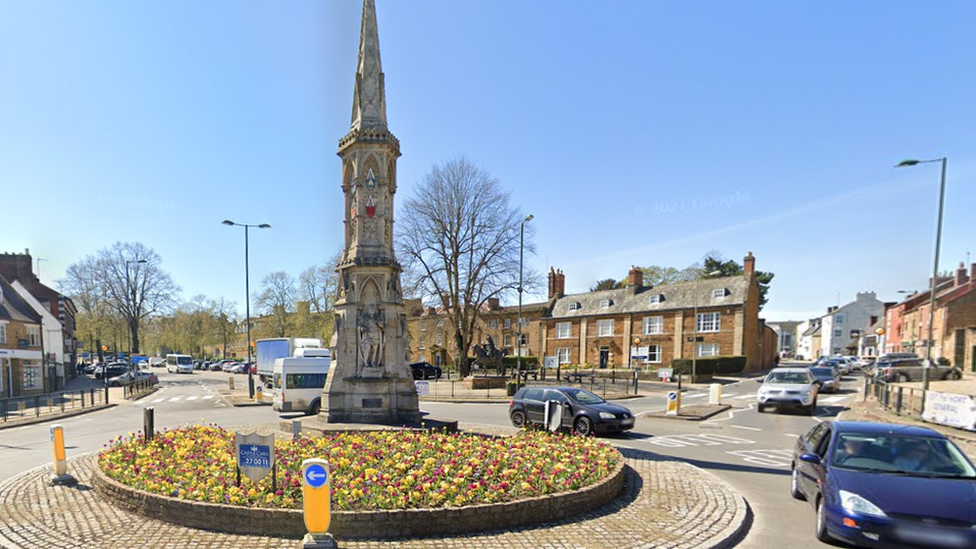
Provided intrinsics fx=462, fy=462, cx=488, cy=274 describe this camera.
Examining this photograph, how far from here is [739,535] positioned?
239 inches

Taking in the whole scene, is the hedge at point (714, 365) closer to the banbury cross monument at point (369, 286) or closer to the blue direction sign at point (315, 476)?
the banbury cross monument at point (369, 286)

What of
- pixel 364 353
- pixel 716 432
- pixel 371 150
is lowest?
pixel 716 432

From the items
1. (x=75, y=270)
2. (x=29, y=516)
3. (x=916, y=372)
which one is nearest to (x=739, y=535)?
(x=29, y=516)

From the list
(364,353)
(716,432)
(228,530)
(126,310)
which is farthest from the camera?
(126,310)

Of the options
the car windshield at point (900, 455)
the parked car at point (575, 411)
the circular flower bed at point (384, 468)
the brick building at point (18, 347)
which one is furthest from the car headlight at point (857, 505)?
the brick building at point (18, 347)

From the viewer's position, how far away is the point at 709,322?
40875 millimetres

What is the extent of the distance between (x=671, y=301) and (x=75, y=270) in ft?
211

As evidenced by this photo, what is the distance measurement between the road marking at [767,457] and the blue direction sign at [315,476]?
946 cm

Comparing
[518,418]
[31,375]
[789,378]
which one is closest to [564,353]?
[789,378]

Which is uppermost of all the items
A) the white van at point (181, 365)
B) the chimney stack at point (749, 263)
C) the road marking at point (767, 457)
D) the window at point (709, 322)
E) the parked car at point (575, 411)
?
the chimney stack at point (749, 263)

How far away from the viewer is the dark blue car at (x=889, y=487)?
15.9 ft

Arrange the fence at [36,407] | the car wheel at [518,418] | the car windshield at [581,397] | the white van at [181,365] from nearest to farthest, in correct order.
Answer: the car windshield at [581,397], the car wheel at [518,418], the fence at [36,407], the white van at [181,365]

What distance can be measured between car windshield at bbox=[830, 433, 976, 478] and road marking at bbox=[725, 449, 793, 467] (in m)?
4.38

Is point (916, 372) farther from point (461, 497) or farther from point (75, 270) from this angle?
point (75, 270)
